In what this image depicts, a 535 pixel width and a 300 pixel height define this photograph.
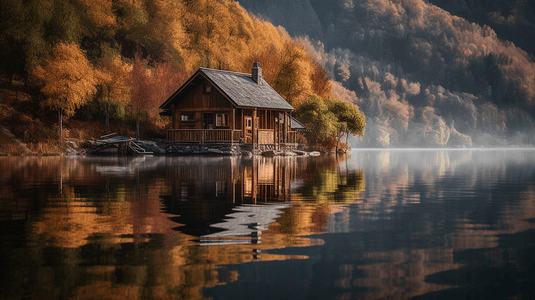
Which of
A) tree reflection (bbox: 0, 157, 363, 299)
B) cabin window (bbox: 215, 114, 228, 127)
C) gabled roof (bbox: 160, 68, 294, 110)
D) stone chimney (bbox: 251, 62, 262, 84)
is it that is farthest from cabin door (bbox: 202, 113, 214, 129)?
tree reflection (bbox: 0, 157, 363, 299)

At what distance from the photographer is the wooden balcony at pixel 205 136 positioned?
54.3 m

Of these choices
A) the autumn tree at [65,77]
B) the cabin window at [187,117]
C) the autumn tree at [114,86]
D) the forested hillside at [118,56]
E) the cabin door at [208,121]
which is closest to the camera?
the autumn tree at [65,77]

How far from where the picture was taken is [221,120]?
56.7 m

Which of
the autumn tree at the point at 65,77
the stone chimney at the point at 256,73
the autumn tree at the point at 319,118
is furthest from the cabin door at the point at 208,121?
the autumn tree at the point at 319,118

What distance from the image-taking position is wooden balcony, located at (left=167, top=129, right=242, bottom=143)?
178ft

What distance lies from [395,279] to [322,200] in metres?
7.75

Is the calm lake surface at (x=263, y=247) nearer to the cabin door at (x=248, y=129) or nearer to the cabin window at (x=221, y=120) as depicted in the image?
the cabin window at (x=221, y=120)

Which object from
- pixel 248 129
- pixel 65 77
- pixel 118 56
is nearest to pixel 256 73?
pixel 248 129

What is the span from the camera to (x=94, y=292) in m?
5.65

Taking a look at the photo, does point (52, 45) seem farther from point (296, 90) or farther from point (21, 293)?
point (21, 293)

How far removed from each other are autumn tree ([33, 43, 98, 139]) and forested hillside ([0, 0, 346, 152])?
99 mm

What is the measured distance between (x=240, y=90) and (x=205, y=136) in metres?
6.49

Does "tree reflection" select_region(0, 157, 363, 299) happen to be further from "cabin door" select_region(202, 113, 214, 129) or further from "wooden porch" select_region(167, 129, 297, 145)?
"cabin door" select_region(202, 113, 214, 129)

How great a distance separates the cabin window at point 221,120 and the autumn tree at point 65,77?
43.7ft
